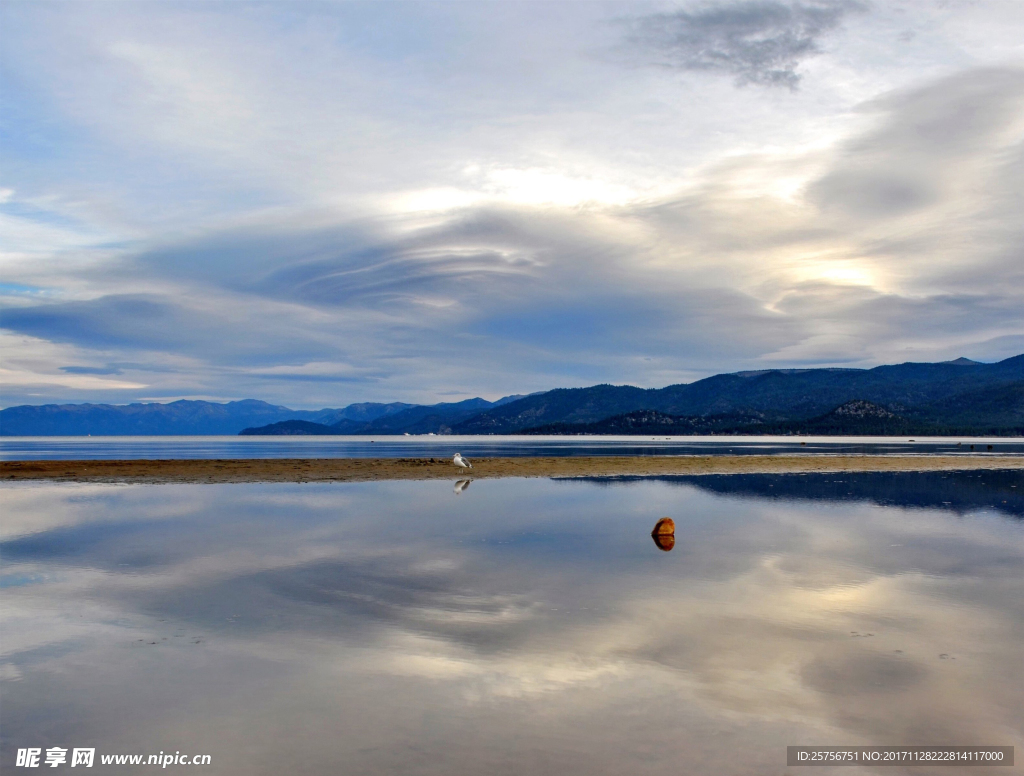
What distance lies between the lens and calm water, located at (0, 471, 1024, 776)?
7395mm

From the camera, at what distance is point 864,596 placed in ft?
44.7

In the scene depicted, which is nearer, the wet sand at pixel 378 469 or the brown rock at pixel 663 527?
the brown rock at pixel 663 527

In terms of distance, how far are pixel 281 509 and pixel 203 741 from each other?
72.6 feet

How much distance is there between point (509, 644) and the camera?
34.7ft

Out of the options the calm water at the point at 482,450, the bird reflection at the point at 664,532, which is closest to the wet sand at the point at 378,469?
the calm water at the point at 482,450

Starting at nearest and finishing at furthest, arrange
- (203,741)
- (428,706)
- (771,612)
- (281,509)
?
(203,741), (428,706), (771,612), (281,509)

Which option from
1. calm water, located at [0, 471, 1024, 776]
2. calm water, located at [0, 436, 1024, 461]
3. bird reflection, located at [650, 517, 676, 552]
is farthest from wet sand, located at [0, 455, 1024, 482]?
bird reflection, located at [650, 517, 676, 552]

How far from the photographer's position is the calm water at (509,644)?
24.3 ft

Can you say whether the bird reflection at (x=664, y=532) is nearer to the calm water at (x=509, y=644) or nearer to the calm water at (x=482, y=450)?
the calm water at (x=509, y=644)

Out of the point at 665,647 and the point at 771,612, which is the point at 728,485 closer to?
the point at 771,612

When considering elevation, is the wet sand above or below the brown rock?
below

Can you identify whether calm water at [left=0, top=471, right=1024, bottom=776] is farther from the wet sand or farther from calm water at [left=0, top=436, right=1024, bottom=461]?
calm water at [left=0, top=436, right=1024, bottom=461]

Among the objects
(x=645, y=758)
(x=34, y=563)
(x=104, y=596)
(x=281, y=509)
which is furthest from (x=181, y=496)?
(x=645, y=758)

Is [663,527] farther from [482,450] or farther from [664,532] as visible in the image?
[482,450]
